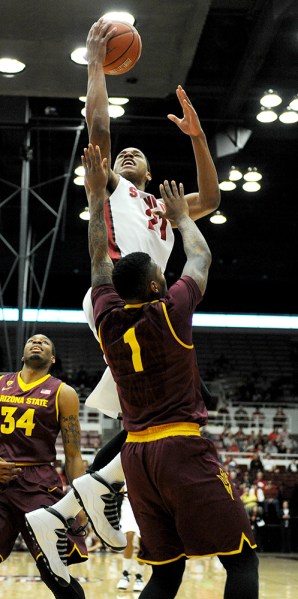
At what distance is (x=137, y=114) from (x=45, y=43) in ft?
26.0

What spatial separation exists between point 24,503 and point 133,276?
2273 millimetres

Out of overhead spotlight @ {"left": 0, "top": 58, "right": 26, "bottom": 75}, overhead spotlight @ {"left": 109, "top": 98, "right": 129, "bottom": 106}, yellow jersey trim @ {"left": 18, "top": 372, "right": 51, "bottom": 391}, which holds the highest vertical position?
overhead spotlight @ {"left": 109, "top": 98, "right": 129, "bottom": 106}

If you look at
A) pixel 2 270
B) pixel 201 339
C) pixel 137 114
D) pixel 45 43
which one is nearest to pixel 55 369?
pixel 2 270

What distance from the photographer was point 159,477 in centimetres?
332

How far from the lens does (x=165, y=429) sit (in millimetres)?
3393

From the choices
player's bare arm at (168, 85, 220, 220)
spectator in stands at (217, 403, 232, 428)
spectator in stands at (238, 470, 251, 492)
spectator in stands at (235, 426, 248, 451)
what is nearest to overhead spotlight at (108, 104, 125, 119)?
spectator in stands at (238, 470, 251, 492)

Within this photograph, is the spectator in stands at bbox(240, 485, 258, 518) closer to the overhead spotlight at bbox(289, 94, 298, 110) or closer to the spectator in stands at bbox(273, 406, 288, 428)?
the spectator in stands at bbox(273, 406, 288, 428)

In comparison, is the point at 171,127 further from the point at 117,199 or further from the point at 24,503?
the point at 117,199

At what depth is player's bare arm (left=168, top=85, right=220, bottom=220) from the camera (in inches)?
178

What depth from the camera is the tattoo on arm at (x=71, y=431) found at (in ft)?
17.8

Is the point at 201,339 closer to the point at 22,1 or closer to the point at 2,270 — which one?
the point at 2,270

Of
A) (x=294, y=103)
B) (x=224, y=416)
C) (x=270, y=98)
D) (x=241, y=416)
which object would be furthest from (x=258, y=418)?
(x=270, y=98)

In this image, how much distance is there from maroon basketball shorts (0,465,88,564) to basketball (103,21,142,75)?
263 cm

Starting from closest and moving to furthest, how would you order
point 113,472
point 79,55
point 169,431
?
point 169,431, point 113,472, point 79,55
